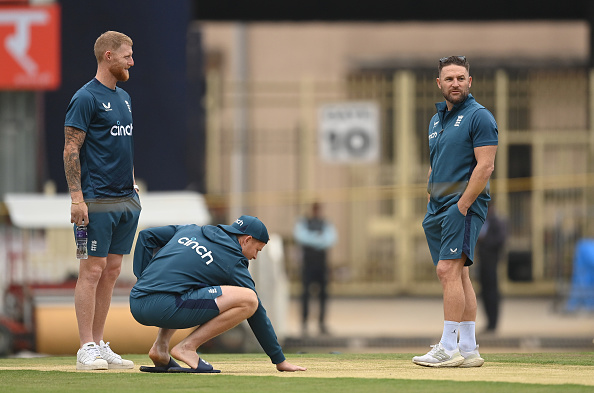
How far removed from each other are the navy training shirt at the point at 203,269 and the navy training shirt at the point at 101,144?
0.60 meters

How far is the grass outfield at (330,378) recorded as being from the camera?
5898 mm

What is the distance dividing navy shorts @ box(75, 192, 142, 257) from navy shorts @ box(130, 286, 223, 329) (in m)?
0.54

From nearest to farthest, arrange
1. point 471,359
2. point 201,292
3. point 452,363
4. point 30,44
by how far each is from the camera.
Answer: point 201,292 → point 452,363 → point 471,359 → point 30,44

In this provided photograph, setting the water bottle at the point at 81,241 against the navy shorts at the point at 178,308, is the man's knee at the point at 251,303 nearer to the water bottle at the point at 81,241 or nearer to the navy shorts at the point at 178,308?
the navy shorts at the point at 178,308

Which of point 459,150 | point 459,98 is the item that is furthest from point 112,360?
point 459,98

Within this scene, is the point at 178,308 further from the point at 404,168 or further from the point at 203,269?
the point at 404,168

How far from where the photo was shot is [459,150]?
6.89m

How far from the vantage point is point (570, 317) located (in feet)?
55.2

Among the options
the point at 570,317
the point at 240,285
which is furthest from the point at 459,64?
the point at 570,317

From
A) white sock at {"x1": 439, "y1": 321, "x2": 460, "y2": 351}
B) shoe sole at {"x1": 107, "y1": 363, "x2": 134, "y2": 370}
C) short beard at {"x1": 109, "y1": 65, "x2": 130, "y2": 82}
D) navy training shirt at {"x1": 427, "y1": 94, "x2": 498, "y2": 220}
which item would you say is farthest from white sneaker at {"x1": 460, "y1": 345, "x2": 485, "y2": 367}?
short beard at {"x1": 109, "y1": 65, "x2": 130, "y2": 82}

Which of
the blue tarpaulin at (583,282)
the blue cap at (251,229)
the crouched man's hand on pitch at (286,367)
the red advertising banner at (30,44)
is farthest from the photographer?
the blue tarpaulin at (583,282)

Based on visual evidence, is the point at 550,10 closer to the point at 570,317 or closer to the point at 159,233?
the point at 570,317

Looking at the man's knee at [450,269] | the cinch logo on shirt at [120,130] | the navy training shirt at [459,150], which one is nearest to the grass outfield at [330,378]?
the man's knee at [450,269]

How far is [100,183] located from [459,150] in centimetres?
217
